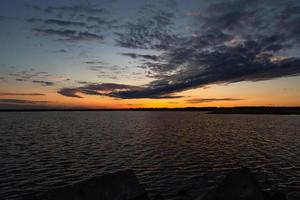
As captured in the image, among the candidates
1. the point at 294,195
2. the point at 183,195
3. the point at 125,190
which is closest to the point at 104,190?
the point at 125,190

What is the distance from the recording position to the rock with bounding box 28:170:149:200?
506 inches

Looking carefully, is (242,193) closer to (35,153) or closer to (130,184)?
(130,184)

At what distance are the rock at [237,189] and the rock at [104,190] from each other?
4108 millimetres

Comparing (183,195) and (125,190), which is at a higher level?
(125,190)

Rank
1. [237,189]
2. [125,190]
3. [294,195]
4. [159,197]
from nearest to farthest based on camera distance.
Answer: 1. [237,189]
2. [125,190]
3. [159,197]
4. [294,195]

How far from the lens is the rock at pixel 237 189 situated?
13.9 metres

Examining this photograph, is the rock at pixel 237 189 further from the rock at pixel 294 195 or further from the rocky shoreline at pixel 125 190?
the rock at pixel 294 195

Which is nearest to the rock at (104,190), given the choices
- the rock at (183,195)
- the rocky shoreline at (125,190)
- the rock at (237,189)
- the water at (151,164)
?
the rocky shoreline at (125,190)

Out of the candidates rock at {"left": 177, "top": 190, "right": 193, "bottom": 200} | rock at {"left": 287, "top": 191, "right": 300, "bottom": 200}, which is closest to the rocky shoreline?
A: rock at {"left": 177, "top": 190, "right": 193, "bottom": 200}

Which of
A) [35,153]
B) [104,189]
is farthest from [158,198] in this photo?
[35,153]

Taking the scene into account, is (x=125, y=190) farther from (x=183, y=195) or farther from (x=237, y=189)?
(x=237, y=189)

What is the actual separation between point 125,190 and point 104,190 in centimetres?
137

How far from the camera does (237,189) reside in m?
14.3

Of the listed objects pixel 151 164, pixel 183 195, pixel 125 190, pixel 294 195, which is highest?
pixel 125 190
